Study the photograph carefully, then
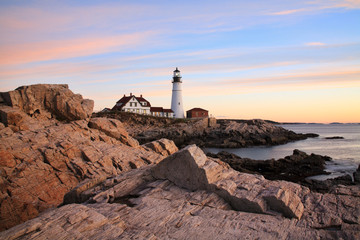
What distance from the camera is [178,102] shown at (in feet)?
266

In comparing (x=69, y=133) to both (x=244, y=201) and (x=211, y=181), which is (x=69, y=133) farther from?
(x=244, y=201)

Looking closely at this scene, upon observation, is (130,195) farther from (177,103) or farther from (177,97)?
(177,103)

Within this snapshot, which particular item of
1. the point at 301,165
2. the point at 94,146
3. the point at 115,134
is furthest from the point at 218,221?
the point at 301,165

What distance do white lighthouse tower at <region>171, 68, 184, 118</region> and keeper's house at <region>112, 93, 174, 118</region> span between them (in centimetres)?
152

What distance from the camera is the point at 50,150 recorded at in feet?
51.4

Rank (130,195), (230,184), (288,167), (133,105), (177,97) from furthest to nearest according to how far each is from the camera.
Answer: (177,97) < (133,105) < (288,167) < (130,195) < (230,184)

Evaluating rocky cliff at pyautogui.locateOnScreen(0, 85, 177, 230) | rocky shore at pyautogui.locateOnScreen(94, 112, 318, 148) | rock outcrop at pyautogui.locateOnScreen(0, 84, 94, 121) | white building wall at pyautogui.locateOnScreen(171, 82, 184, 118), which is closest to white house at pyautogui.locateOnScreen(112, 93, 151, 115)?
white building wall at pyautogui.locateOnScreen(171, 82, 184, 118)

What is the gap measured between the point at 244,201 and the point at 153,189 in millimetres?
3188

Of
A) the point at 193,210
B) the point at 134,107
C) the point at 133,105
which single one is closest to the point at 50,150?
the point at 193,210

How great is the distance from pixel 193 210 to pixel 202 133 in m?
51.9

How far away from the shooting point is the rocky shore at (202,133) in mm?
53156

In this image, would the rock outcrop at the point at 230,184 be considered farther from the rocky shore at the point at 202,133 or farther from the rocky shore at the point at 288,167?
the rocky shore at the point at 202,133

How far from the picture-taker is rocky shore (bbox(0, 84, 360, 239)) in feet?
26.1

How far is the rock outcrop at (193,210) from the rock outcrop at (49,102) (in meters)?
10.1
